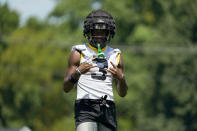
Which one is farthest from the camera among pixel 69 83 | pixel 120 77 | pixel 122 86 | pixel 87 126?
pixel 122 86

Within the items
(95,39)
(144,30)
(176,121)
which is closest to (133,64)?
(144,30)

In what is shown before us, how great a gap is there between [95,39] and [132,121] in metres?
48.5

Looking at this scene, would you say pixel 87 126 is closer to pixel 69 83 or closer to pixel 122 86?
pixel 69 83

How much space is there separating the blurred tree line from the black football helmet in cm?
2976

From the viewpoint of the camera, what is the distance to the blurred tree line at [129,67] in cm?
4609

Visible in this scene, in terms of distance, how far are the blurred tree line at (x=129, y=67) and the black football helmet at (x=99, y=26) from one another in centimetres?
2976

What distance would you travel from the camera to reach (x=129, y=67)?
5884cm

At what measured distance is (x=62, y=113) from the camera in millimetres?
53969

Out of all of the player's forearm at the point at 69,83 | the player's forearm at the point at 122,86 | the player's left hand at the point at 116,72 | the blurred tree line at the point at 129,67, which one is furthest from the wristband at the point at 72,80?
the blurred tree line at the point at 129,67

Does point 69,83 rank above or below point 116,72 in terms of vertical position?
below

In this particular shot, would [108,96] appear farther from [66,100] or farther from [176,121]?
[66,100]

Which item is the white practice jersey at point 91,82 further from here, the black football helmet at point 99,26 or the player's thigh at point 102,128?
the player's thigh at point 102,128

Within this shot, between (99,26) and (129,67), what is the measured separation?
49227 millimetres

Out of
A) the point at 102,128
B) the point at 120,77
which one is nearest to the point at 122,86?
the point at 120,77
